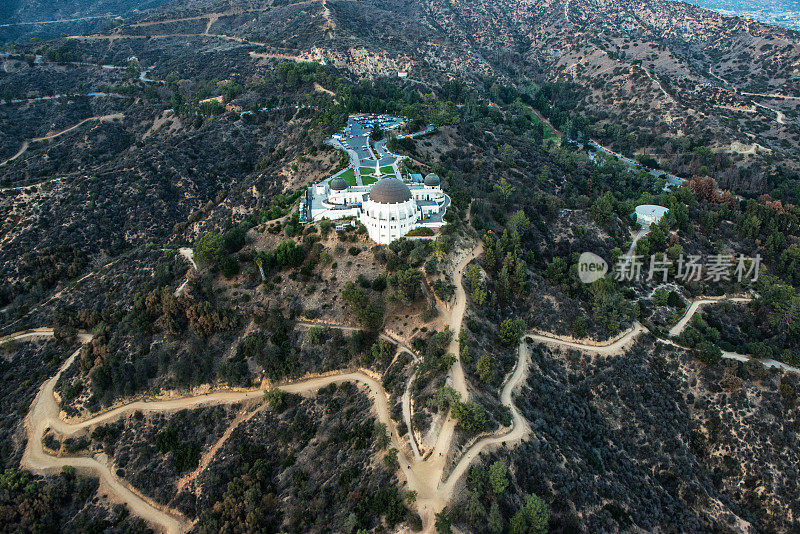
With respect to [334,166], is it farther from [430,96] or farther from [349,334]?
[430,96]

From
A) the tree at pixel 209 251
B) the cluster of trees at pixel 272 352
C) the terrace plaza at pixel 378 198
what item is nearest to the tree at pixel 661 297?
the terrace plaza at pixel 378 198

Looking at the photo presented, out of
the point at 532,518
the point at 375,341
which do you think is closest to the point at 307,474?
the point at 375,341

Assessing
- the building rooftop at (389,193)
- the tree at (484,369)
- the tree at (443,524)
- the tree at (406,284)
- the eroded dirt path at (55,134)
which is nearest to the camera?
the tree at (443,524)

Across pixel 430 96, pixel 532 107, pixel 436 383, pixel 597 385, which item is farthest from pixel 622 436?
pixel 532 107

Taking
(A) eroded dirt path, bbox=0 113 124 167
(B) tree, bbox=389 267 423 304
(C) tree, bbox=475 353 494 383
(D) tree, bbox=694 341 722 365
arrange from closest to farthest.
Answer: (C) tree, bbox=475 353 494 383 < (B) tree, bbox=389 267 423 304 < (D) tree, bbox=694 341 722 365 < (A) eroded dirt path, bbox=0 113 124 167

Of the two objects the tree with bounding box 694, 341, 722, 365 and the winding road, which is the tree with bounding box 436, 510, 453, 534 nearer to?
the winding road

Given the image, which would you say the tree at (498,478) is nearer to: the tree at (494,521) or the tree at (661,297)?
the tree at (494,521)

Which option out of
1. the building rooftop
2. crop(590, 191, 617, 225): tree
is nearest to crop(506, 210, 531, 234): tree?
crop(590, 191, 617, 225): tree
